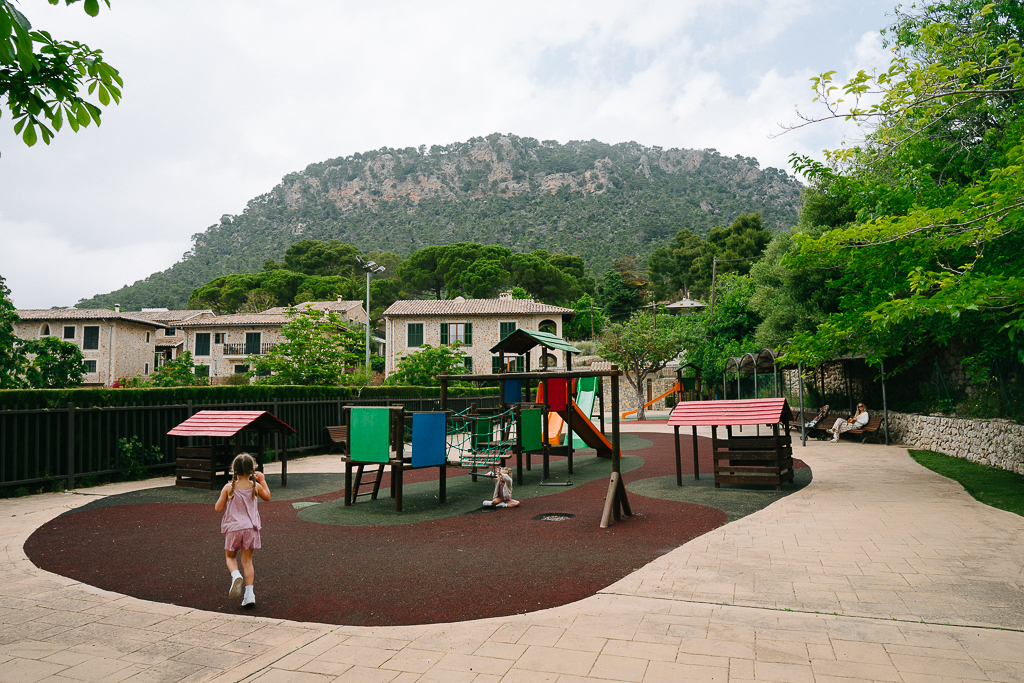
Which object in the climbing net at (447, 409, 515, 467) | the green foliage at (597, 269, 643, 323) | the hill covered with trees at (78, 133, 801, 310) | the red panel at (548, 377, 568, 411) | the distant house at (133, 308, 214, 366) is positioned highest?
the hill covered with trees at (78, 133, 801, 310)

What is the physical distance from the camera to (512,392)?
1271 cm

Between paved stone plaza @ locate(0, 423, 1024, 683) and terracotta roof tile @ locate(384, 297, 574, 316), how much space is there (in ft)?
123

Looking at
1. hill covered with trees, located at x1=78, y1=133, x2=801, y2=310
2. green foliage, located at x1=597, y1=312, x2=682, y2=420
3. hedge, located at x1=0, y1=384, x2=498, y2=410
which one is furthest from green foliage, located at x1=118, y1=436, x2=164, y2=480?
hill covered with trees, located at x1=78, y1=133, x2=801, y2=310

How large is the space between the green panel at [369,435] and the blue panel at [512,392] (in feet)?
13.0

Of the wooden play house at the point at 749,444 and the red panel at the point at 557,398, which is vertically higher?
the red panel at the point at 557,398

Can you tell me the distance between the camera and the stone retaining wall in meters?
11.6

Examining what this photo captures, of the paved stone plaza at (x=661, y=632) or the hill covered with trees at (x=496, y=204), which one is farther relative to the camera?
the hill covered with trees at (x=496, y=204)

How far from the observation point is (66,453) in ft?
35.1

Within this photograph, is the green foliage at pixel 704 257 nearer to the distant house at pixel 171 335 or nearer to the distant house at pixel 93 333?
the distant house at pixel 171 335

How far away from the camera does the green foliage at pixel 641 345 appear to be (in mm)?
32875

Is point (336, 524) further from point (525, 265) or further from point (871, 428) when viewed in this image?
point (525, 265)

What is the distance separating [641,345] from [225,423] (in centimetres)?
2541

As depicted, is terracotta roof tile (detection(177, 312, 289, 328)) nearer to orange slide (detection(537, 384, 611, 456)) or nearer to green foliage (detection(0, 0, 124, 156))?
orange slide (detection(537, 384, 611, 456))

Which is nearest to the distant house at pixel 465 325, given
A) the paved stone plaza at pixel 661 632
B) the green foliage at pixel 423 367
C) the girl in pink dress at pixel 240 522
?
the green foliage at pixel 423 367
